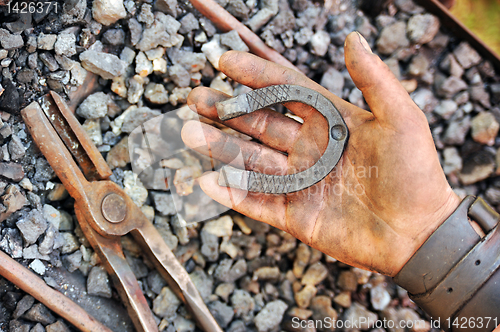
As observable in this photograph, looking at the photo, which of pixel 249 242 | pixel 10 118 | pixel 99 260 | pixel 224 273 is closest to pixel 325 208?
pixel 249 242

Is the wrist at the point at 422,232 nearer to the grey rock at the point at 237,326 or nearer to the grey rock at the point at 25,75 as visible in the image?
the grey rock at the point at 237,326

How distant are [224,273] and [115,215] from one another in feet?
2.58

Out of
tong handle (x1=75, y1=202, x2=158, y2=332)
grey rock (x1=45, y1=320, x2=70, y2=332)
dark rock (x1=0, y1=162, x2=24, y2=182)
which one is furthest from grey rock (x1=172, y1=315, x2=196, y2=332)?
dark rock (x1=0, y1=162, x2=24, y2=182)

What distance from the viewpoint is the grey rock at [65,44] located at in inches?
79.3

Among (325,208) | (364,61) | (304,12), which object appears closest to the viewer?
(364,61)

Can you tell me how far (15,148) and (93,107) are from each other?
439mm

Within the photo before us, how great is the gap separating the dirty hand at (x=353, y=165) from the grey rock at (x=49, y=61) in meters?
0.74

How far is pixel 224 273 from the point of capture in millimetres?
2324

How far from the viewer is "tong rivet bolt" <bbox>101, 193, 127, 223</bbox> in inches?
73.9

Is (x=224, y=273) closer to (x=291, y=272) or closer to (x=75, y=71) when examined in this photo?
(x=291, y=272)

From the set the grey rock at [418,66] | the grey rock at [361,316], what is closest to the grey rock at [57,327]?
the grey rock at [361,316]

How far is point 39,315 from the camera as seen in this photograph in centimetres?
186

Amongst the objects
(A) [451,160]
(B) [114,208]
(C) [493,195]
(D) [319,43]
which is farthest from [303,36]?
(C) [493,195]

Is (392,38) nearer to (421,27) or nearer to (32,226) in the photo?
(421,27)
